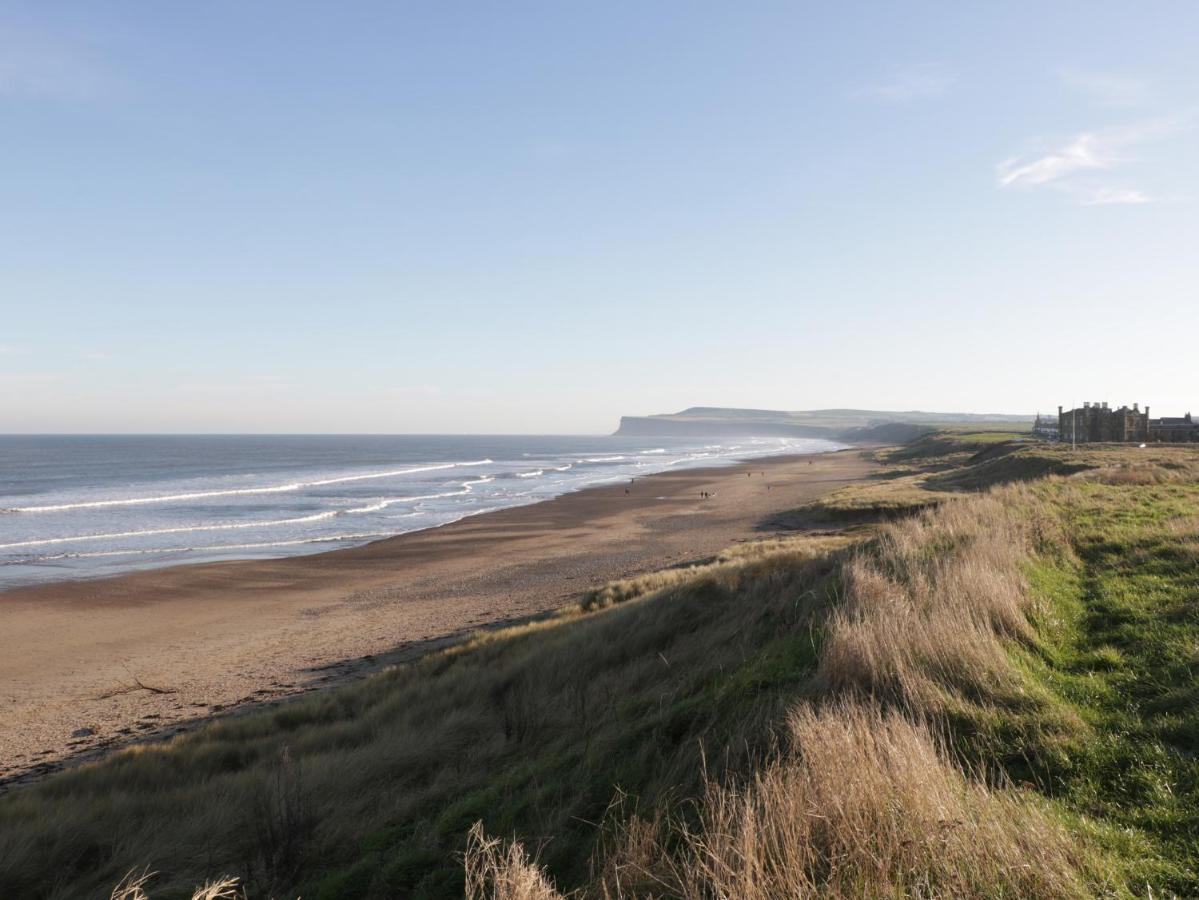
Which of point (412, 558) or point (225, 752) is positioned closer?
point (225, 752)

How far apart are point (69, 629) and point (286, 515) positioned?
26935 mm

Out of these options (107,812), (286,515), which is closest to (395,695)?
(107,812)

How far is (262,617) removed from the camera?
2238cm

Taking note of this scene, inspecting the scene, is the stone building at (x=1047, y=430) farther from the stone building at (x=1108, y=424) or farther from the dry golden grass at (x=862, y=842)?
the dry golden grass at (x=862, y=842)

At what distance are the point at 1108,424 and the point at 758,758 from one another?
6141cm

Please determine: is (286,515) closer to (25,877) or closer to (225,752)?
(225,752)

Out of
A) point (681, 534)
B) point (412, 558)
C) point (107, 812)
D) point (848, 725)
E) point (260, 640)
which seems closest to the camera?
point (848, 725)

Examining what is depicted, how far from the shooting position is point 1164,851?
3.65 m

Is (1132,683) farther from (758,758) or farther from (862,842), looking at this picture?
(862,842)

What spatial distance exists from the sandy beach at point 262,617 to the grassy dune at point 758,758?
335cm

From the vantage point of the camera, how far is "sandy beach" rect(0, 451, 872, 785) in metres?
14.5

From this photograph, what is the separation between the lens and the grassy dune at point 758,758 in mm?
3600

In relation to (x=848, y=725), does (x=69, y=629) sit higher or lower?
lower

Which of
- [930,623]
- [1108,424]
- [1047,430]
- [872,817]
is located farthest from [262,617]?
[1047,430]
